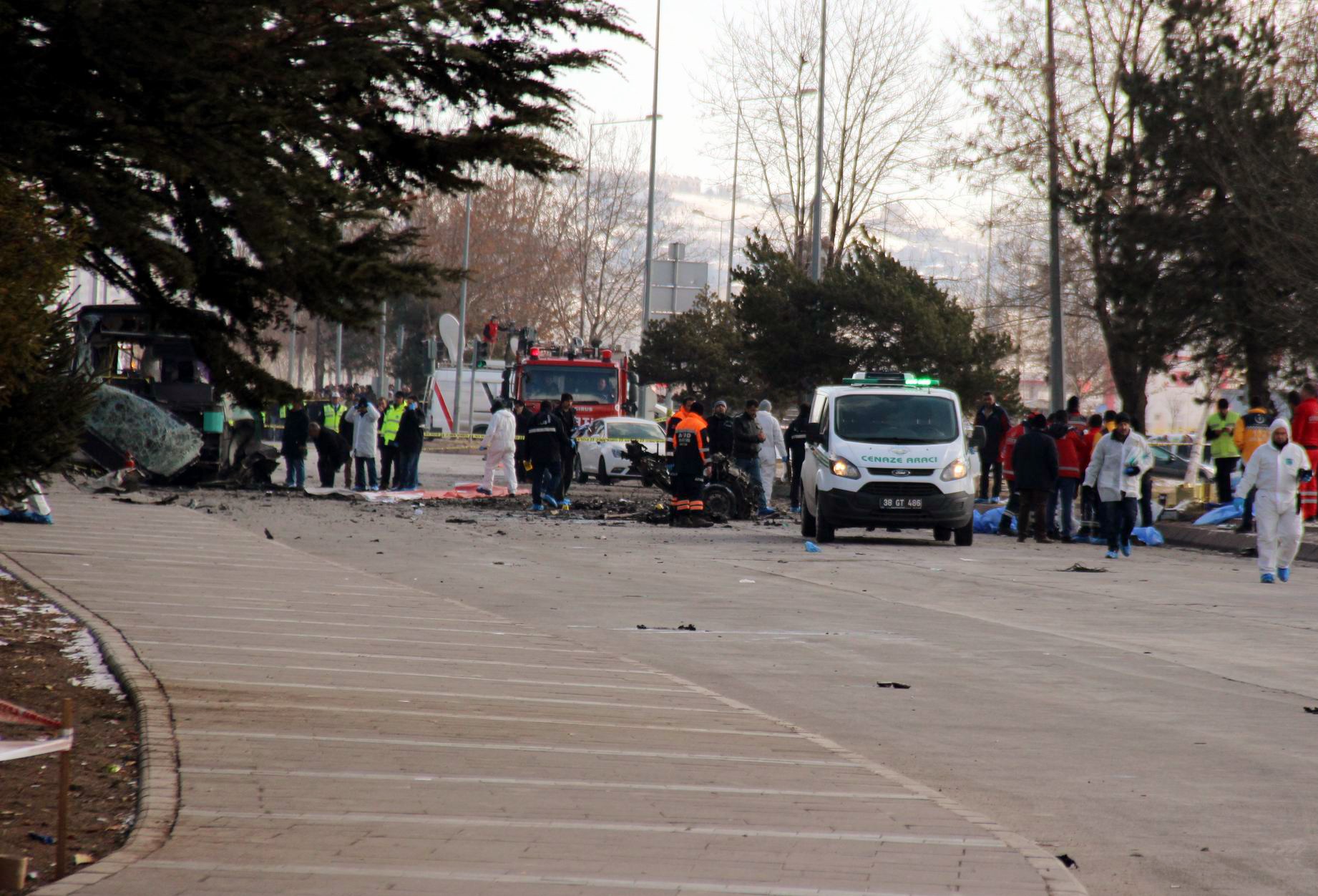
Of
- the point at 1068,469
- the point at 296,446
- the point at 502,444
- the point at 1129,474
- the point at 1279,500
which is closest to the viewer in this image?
the point at 1279,500

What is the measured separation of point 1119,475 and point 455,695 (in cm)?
1318

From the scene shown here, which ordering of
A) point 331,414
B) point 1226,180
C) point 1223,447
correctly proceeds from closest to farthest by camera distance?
point 1223,447 → point 1226,180 → point 331,414

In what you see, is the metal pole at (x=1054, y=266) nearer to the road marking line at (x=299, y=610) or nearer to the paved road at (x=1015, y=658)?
the paved road at (x=1015, y=658)

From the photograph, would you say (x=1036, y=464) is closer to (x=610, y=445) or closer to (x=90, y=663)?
(x=610, y=445)

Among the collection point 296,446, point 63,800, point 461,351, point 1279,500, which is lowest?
point 63,800

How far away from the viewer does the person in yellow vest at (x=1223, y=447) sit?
24.8m

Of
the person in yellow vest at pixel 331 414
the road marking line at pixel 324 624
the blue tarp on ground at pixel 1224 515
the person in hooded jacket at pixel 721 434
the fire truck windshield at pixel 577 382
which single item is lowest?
the road marking line at pixel 324 624

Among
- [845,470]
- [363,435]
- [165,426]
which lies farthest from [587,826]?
[363,435]

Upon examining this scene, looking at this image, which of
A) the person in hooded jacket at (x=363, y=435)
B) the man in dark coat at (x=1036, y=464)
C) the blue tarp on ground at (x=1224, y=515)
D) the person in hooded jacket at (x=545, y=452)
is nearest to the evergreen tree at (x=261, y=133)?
the man in dark coat at (x=1036, y=464)

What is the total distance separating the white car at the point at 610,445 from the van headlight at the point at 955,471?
1370 centimetres

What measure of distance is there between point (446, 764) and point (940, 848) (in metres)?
2.15

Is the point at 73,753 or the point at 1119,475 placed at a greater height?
the point at 1119,475

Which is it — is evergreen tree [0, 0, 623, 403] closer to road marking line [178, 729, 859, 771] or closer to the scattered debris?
road marking line [178, 729, 859, 771]

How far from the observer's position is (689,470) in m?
22.6
